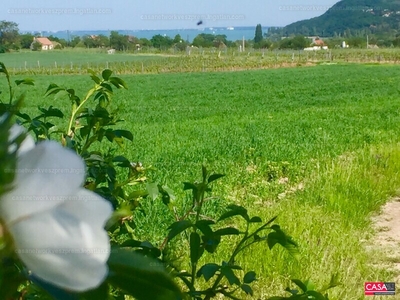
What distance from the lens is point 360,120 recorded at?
30.6ft

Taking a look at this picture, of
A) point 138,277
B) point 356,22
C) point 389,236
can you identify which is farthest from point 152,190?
point 356,22

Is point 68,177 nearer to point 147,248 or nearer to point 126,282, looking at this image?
point 126,282

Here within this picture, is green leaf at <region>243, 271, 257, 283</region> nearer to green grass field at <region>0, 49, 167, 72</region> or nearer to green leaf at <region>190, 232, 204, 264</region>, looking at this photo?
green leaf at <region>190, 232, 204, 264</region>

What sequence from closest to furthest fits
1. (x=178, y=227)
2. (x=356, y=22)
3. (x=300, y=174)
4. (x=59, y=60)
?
(x=178, y=227)
(x=300, y=174)
(x=59, y=60)
(x=356, y=22)

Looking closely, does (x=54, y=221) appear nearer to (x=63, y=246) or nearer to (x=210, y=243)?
(x=63, y=246)

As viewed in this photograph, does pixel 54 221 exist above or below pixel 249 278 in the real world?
above

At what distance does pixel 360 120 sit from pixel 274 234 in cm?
874

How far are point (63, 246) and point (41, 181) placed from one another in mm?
29

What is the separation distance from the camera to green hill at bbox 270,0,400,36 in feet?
204

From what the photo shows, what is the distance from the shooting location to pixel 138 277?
1.02ft

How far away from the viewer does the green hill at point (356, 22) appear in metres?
62.0

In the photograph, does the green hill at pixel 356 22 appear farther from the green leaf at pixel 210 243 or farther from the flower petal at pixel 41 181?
the flower petal at pixel 41 181

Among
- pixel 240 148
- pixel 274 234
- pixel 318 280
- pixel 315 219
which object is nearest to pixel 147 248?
pixel 274 234

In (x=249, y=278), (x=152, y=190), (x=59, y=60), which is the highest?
(x=152, y=190)
